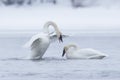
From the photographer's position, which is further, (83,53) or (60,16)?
(60,16)

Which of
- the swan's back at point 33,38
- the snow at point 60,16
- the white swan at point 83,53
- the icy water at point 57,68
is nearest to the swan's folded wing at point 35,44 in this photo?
the swan's back at point 33,38

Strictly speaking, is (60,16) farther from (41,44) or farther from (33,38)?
(33,38)

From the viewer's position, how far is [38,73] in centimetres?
1819

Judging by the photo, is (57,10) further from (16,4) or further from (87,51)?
(87,51)

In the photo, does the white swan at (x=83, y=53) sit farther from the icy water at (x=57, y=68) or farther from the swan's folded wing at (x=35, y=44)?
the swan's folded wing at (x=35, y=44)

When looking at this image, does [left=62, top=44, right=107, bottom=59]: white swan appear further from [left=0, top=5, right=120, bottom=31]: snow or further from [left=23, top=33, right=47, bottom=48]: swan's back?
[left=0, top=5, right=120, bottom=31]: snow

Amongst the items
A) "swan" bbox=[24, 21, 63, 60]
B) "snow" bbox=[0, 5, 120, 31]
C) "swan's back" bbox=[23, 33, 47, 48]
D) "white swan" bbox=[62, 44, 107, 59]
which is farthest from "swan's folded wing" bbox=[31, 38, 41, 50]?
"snow" bbox=[0, 5, 120, 31]

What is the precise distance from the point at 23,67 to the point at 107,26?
42.6 m

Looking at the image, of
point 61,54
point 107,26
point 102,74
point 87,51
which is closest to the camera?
point 102,74

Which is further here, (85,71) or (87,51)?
(87,51)

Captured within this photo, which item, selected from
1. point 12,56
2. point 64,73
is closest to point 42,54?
point 12,56

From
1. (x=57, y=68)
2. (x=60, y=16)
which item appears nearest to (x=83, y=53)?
(x=57, y=68)

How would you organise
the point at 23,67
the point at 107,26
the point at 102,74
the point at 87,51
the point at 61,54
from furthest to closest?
the point at 107,26 → the point at 61,54 → the point at 87,51 → the point at 23,67 → the point at 102,74

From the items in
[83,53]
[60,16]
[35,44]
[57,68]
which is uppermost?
[57,68]
